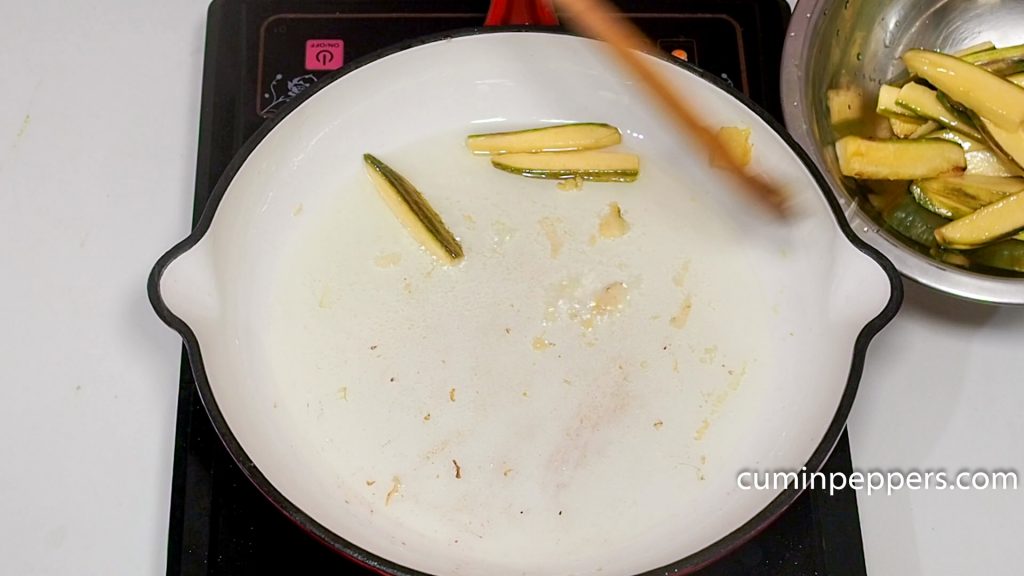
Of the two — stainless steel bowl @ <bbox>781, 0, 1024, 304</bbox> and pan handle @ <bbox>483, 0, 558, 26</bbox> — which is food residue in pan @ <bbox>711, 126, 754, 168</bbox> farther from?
pan handle @ <bbox>483, 0, 558, 26</bbox>

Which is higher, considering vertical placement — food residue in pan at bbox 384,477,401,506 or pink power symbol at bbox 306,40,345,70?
pink power symbol at bbox 306,40,345,70

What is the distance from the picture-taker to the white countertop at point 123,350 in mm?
681

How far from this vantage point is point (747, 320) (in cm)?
73

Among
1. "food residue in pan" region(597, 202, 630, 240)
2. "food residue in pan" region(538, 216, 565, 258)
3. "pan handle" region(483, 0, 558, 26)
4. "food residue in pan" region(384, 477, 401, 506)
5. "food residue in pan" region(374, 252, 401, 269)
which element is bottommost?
"food residue in pan" region(384, 477, 401, 506)

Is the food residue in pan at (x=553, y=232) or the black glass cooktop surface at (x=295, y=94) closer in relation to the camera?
the black glass cooktop surface at (x=295, y=94)

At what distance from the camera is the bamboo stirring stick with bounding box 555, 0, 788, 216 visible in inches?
28.9

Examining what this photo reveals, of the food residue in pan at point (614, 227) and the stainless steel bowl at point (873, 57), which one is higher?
the stainless steel bowl at point (873, 57)

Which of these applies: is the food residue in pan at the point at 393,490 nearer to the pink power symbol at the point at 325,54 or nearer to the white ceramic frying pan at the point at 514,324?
the white ceramic frying pan at the point at 514,324

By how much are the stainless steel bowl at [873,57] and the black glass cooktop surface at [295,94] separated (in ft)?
0.19

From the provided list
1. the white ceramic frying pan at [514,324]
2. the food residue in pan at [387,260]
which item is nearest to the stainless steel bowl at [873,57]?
the white ceramic frying pan at [514,324]

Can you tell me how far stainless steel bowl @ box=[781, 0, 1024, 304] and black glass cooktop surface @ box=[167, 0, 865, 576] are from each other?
6 cm

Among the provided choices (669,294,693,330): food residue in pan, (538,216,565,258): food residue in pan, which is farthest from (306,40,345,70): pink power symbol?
(669,294,693,330): food residue in pan

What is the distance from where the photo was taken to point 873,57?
2.73ft

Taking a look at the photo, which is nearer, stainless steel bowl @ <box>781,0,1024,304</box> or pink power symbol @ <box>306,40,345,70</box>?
stainless steel bowl @ <box>781,0,1024,304</box>
